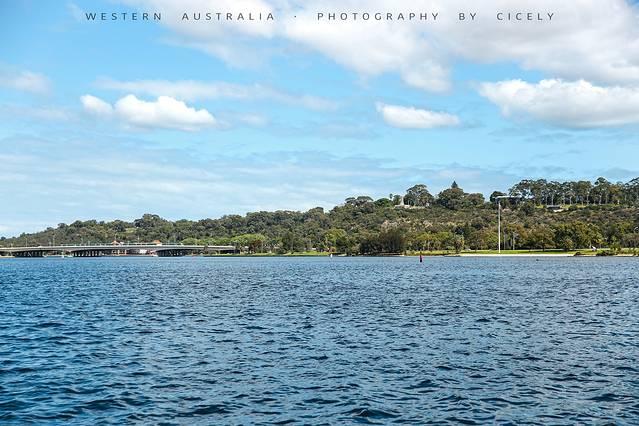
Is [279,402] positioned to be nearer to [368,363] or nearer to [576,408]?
[368,363]

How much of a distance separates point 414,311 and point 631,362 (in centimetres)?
2935

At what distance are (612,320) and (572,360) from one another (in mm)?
22118

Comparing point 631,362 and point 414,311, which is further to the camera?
point 414,311

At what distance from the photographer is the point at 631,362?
124 feet

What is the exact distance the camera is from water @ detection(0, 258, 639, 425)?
2802cm

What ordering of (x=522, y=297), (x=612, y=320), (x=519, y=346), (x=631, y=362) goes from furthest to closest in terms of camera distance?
(x=522, y=297), (x=612, y=320), (x=519, y=346), (x=631, y=362)

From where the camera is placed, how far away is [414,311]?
217ft

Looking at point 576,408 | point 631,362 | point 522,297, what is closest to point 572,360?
point 631,362

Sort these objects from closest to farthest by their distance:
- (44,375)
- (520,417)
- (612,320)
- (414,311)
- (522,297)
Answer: (520,417) → (44,375) → (612,320) → (414,311) → (522,297)

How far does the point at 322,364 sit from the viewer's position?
37.7 meters

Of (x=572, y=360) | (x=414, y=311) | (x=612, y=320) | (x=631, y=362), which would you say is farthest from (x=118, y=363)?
(x=612, y=320)

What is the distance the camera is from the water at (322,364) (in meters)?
28.0

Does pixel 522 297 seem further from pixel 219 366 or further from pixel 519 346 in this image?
pixel 219 366

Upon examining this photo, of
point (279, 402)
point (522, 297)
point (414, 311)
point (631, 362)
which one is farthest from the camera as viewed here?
point (522, 297)
